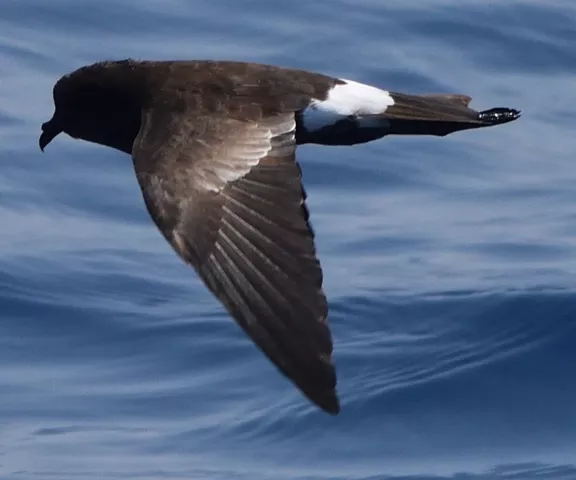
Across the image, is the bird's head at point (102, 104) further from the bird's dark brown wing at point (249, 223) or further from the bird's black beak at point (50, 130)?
the bird's dark brown wing at point (249, 223)

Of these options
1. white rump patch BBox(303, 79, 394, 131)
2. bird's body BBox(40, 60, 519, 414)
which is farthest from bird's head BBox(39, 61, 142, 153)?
white rump patch BBox(303, 79, 394, 131)

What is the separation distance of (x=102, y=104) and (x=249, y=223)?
142cm

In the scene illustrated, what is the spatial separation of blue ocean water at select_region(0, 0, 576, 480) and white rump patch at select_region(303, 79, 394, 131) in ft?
5.84

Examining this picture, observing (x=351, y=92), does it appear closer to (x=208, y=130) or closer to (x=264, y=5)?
(x=208, y=130)

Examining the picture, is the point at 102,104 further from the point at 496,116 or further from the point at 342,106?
the point at 496,116

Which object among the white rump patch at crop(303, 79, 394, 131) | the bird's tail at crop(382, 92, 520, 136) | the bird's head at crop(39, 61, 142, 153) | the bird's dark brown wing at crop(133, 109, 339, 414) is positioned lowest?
the bird's dark brown wing at crop(133, 109, 339, 414)

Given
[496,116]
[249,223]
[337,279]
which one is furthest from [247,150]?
[337,279]

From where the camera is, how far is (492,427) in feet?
25.7

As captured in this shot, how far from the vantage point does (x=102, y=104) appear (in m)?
6.75

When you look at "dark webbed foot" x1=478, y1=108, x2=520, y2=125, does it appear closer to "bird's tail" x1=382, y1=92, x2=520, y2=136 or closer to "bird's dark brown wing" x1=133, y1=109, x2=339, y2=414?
"bird's tail" x1=382, y1=92, x2=520, y2=136

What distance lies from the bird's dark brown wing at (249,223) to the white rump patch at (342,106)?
19 centimetres

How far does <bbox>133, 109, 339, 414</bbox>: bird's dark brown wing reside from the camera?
507cm

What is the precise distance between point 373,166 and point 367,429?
262 cm

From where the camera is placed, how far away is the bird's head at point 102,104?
259 inches
